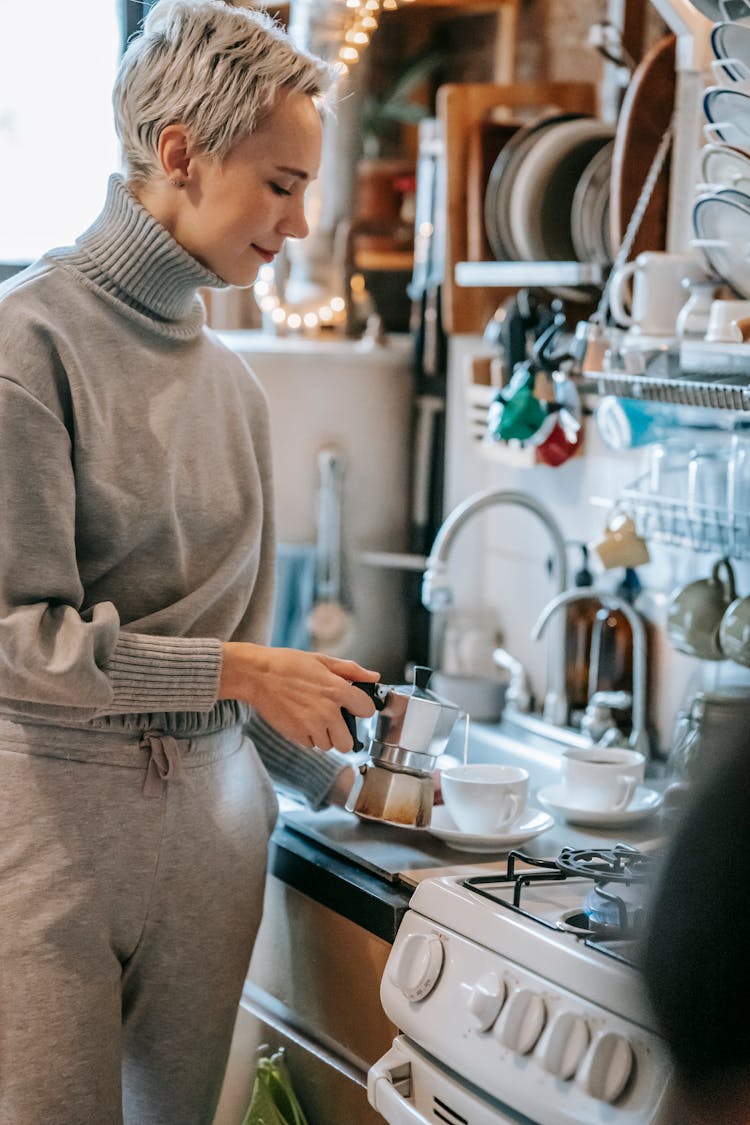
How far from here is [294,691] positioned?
1.39 meters

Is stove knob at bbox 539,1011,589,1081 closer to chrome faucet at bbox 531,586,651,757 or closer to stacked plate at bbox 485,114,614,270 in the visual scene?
chrome faucet at bbox 531,586,651,757

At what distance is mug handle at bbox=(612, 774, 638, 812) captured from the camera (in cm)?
170

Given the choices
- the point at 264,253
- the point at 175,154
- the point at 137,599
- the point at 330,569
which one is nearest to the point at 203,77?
the point at 175,154

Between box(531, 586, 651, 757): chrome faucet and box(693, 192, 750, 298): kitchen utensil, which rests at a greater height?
box(693, 192, 750, 298): kitchen utensil

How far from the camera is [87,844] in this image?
4.52 feet

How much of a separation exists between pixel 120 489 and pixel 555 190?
1103 millimetres

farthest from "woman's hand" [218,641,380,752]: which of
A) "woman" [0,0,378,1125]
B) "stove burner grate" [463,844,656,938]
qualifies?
"stove burner grate" [463,844,656,938]

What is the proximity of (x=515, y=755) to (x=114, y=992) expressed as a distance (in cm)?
86

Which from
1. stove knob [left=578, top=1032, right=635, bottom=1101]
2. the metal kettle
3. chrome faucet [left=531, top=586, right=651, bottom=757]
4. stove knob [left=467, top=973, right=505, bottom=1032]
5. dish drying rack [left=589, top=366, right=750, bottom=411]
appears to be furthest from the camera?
chrome faucet [left=531, top=586, right=651, bottom=757]

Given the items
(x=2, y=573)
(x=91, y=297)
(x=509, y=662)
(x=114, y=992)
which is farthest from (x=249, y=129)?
(x=509, y=662)

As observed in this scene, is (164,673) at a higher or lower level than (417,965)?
higher

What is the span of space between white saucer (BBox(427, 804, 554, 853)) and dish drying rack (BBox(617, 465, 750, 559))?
1.41 ft

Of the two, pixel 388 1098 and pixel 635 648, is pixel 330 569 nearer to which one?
pixel 635 648

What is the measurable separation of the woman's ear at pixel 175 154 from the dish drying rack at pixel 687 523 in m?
0.77
